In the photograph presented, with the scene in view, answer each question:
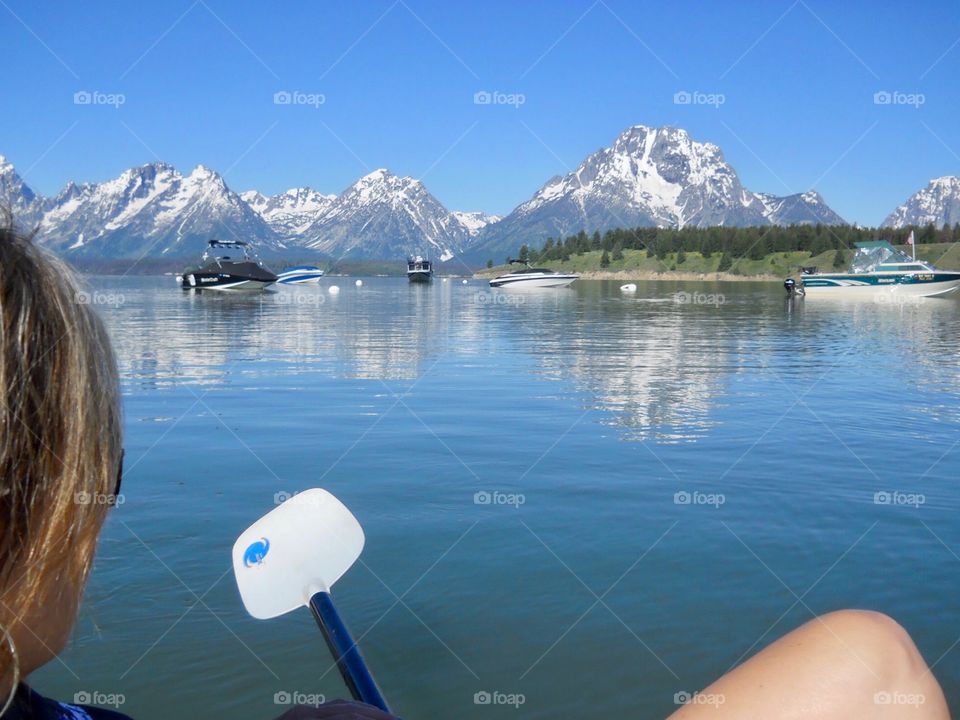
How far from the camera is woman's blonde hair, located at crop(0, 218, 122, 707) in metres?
1.14

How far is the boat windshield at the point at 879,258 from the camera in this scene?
66.1m

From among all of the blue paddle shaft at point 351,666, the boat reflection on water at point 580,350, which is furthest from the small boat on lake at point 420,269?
the blue paddle shaft at point 351,666

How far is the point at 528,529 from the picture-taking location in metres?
7.18

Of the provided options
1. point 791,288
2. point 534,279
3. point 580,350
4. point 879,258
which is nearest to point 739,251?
point 534,279

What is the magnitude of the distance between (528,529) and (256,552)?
3.76 meters

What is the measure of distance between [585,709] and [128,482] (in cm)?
585

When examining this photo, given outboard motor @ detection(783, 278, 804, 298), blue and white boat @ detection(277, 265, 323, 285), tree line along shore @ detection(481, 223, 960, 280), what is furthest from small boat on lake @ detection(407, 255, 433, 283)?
outboard motor @ detection(783, 278, 804, 298)

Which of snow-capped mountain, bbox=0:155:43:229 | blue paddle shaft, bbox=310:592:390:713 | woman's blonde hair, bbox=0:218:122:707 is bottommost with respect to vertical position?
blue paddle shaft, bbox=310:592:390:713

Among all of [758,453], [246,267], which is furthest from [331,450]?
[246,267]

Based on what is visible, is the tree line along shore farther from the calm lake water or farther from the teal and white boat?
the calm lake water

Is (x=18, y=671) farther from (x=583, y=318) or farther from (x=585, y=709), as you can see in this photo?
(x=583, y=318)

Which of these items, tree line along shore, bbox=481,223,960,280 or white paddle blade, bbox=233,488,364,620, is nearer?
white paddle blade, bbox=233,488,364,620

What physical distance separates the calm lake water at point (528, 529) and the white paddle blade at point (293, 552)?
3.85 feet

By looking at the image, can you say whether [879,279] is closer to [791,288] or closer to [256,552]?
[791,288]
